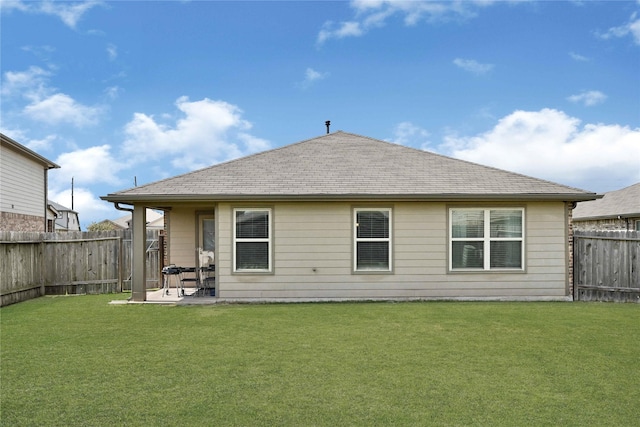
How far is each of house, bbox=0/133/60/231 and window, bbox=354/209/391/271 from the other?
15.5 metres

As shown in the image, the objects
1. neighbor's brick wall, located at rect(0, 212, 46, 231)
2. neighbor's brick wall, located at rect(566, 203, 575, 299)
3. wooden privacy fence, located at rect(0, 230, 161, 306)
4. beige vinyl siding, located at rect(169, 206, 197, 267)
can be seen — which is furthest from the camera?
neighbor's brick wall, located at rect(0, 212, 46, 231)

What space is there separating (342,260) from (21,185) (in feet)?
57.9

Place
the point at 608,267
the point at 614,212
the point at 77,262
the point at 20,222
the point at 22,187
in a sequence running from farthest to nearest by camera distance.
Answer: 1. the point at 614,212
2. the point at 22,187
3. the point at 20,222
4. the point at 77,262
5. the point at 608,267

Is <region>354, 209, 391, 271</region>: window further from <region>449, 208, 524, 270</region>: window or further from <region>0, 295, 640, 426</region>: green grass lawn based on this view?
<region>0, 295, 640, 426</region>: green grass lawn

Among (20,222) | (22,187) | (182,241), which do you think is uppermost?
(22,187)

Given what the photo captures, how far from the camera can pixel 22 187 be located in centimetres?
2053

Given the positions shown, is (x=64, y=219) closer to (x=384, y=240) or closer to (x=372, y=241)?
(x=372, y=241)

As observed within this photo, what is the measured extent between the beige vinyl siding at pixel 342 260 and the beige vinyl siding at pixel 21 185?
14.0 meters

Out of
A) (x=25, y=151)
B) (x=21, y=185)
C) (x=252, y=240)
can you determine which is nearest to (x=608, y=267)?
(x=252, y=240)

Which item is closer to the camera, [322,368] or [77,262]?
[322,368]

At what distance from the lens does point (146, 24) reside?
1352 centimetres

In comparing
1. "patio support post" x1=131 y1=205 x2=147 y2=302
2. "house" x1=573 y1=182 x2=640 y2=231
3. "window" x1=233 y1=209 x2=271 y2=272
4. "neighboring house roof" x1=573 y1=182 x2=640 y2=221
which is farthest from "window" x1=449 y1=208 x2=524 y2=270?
"neighboring house roof" x1=573 y1=182 x2=640 y2=221

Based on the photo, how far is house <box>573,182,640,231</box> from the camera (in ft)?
64.8

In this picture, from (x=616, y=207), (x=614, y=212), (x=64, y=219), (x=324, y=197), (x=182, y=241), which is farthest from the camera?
(x=64, y=219)
